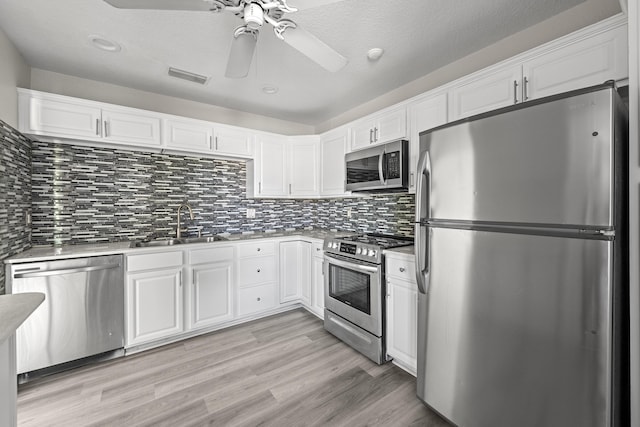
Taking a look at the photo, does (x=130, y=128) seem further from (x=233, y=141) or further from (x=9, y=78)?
(x=233, y=141)

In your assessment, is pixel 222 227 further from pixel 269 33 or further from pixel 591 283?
pixel 591 283

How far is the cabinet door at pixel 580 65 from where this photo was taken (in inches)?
55.4

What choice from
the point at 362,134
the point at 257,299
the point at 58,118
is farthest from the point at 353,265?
the point at 58,118

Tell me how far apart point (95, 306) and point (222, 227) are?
58.6 inches

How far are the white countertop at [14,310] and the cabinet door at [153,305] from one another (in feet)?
5.04

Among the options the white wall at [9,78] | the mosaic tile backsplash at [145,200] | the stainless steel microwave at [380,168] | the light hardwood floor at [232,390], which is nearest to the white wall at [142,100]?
the white wall at [9,78]

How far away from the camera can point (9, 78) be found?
203 centimetres

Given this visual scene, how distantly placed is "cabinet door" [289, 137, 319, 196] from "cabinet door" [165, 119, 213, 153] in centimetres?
109

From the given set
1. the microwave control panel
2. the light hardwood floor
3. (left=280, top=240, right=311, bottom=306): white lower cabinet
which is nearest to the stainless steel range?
the light hardwood floor

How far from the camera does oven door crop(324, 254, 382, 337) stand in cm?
228

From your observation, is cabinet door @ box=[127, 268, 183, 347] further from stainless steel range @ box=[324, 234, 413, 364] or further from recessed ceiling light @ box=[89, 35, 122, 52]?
recessed ceiling light @ box=[89, 35, 122, 52]

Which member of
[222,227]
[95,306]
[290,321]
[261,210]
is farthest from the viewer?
[261,210]

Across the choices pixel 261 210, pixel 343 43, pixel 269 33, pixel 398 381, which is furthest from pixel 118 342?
pixel 343 43

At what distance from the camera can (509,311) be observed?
1.30m
